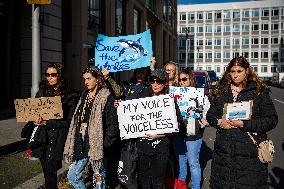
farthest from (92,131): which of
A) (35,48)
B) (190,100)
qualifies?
(35,48)

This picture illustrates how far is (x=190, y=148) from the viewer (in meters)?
5.46

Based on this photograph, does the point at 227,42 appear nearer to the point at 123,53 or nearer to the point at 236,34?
the point at 236,34

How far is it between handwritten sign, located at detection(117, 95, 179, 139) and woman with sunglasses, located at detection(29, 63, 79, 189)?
68 cm

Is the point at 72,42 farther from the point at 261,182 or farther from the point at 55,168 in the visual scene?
the point at 261,182

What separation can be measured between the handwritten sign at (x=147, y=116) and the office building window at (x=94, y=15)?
1472 centimetres

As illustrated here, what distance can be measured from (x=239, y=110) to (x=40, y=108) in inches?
92.1

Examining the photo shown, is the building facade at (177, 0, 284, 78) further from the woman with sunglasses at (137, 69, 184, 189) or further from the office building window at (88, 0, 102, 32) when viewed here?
the woman with sunglasses at (137, 69, 184, 189)

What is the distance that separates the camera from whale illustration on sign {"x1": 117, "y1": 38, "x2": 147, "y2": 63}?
6.54m

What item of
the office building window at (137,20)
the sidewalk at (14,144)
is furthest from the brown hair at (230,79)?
the office building window at (137,20)

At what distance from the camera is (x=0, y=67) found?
523 inches

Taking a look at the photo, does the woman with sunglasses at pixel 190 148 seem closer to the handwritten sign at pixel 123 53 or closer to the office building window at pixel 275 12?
the handwritten sign at pixel 123 53

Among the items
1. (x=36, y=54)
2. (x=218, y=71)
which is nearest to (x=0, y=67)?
(x=36, y=54)

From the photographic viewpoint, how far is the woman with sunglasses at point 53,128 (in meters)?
4.47

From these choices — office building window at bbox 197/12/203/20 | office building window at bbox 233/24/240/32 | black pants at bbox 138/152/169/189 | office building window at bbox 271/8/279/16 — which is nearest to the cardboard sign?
black pants at bbox 138/152/169/189
